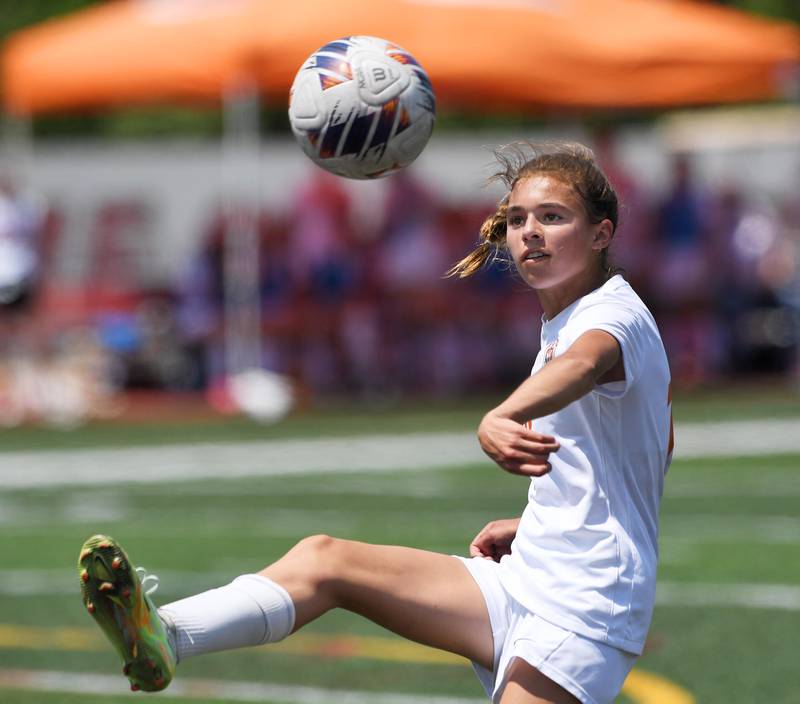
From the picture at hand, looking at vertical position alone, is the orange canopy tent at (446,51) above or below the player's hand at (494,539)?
above

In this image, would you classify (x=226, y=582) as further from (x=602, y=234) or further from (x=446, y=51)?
(x=446, y=51)

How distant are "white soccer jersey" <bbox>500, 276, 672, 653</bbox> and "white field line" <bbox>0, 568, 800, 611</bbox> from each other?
3.97 m

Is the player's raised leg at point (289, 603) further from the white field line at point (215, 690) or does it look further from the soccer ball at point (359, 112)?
the white field line at point (215, 690)

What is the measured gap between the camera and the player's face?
4.20 m

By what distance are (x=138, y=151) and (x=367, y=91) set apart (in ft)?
61.8

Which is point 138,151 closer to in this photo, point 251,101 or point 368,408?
point 251,101

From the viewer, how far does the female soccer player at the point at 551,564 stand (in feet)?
13.3

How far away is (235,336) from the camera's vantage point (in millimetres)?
17531

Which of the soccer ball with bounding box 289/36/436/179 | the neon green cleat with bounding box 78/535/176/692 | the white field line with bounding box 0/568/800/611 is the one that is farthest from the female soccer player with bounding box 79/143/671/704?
the white field line with bounding box 0/568/800/611

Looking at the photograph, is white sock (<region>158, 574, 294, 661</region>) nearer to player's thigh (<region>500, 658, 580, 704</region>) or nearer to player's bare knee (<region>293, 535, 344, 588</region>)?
player's bare knee (<region>293, 535, 344, 588</region>)

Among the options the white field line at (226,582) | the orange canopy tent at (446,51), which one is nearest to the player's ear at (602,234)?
the white field line at (226,582)

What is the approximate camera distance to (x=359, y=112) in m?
5.14

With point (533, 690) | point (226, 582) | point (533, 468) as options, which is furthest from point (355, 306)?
point (533, 468)

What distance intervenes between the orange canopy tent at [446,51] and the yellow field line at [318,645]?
921 centimetres
